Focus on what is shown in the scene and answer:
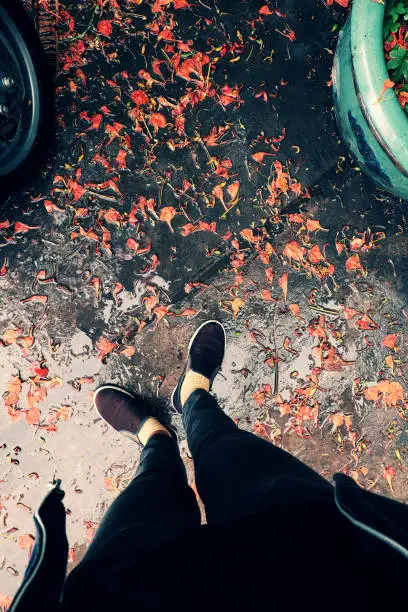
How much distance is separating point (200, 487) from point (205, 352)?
0.93 m

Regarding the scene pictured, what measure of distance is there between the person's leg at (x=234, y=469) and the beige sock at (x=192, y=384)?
399 mm

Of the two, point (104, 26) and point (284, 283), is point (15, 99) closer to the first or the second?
point (104, 26)

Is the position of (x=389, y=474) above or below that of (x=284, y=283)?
below

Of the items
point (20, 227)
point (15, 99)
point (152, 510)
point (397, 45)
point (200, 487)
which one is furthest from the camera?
point (20, 227)

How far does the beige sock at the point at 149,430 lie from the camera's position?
2.25 metres

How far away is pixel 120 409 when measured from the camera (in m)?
2.29

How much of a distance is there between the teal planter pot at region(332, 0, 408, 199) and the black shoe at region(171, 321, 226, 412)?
1.38 metres

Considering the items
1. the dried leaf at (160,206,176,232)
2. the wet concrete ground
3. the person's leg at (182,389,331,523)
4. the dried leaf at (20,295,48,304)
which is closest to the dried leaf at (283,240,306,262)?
the wet concrete ground

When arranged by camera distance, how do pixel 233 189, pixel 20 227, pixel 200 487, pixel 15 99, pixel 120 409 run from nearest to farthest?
pixel 200 487 → pixel 15 99 → pixel 120 409 → pixel 20 227 → pixel 233 189

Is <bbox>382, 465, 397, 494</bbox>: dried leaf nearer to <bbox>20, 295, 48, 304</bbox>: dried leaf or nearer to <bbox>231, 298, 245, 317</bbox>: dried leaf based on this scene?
<bbox>231, 298, 245, 317</bbox>: dried leaf

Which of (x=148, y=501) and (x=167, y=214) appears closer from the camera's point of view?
(x=148, y=501)

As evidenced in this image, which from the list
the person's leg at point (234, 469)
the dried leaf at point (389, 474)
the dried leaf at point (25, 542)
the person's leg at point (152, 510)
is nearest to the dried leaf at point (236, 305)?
the person's leg at point (234, 469)

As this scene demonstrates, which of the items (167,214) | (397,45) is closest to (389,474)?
(167,214)

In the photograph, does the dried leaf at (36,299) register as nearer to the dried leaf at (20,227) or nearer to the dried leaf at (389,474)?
the dried leaf at (20,227)
